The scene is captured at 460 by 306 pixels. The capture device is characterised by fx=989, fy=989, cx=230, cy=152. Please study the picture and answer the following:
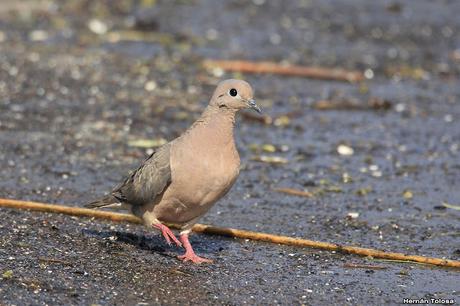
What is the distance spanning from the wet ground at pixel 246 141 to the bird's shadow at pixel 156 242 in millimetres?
22

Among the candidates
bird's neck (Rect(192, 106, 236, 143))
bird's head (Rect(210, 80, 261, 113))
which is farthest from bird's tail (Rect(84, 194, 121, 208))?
bird's head (Rect(210, 80, 261, 113))

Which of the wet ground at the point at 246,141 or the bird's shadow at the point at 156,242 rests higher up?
the wet ground at the point at 246,141

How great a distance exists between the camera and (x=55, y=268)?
5.93m

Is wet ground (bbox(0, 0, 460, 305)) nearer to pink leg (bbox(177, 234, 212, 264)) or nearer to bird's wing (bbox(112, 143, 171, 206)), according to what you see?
pink leg (bbox(177, 234, 212, 264))

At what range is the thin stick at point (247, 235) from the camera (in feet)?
21.4

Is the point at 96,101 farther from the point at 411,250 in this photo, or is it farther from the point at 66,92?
the point at 411,250

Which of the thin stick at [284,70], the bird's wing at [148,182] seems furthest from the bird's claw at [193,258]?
the thin stick at [284,70]

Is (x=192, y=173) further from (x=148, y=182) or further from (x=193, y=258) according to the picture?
(x=193, y=258)

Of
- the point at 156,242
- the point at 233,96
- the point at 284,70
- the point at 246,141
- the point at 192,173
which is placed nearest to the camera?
the point at 192,173

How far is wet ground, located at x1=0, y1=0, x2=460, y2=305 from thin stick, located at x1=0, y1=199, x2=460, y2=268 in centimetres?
7

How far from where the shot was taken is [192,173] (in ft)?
20.4

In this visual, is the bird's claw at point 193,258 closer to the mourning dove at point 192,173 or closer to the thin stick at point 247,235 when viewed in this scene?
the mourning dove at point 192,173

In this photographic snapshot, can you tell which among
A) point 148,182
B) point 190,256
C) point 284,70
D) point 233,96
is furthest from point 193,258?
point 284,70

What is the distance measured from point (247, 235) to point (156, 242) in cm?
64
